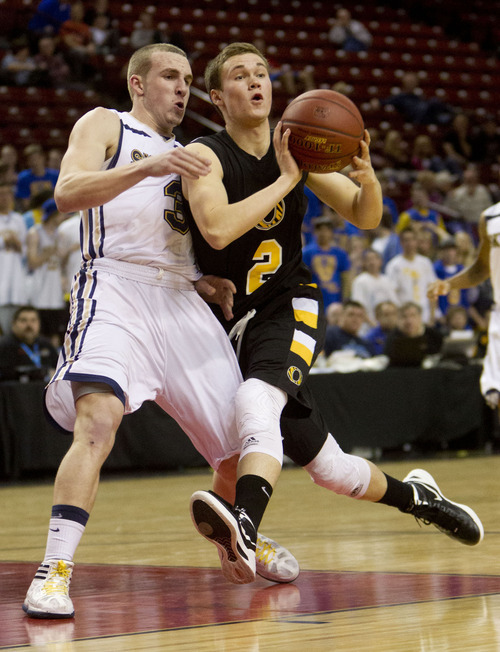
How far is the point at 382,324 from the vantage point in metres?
10.7

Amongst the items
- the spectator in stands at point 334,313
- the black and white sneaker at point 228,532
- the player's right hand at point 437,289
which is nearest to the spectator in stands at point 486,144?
the spectator in stands at point 334,313

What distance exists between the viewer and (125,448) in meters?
9.26

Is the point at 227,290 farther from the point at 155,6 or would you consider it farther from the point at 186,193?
the point at 155,6

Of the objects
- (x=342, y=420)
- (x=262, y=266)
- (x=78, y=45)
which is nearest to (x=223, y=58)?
(x=262, y=266)

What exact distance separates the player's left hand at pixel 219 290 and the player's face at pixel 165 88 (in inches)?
24.2

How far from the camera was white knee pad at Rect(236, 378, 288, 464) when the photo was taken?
3.79 metres

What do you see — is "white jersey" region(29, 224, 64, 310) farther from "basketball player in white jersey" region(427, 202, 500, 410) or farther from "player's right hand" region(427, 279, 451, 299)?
"player's right hand" region(427, 279, 451, 299)

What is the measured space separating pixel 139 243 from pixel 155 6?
1327 cm

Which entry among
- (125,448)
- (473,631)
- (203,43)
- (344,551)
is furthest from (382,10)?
(473,631)

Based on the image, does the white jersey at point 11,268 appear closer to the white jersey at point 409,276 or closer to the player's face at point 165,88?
the white jersey at point 409,276

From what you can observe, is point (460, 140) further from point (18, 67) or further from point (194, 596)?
point (194, 596)

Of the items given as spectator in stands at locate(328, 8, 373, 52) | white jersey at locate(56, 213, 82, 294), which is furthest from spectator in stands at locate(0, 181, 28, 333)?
spectator in stands at locate(328, 8, 373, 52)

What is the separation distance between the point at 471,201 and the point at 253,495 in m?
11.6

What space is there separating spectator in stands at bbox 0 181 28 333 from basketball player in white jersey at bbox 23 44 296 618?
215 inches
